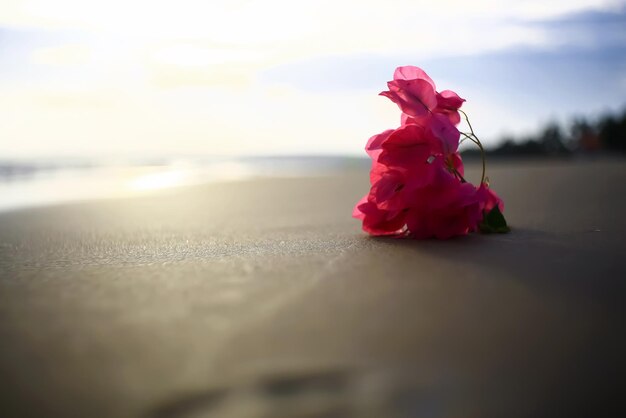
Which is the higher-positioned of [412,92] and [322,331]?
[412,92]

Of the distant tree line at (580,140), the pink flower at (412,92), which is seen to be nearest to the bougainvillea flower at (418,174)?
the pink flower at (412,92)

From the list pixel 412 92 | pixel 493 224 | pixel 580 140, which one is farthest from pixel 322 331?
pixel 580 140

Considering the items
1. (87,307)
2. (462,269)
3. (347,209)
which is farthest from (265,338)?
(347,209)

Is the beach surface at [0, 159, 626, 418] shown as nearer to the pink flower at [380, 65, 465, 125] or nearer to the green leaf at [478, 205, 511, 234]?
the green leaf at [478, 205, 511, 234]

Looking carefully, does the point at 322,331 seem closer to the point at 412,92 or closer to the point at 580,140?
the point at 412,92

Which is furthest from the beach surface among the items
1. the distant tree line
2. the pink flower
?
the distant tree line

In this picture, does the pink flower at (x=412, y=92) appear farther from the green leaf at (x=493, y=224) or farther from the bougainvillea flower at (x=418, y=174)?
the green leaf at (x=493, y=224)

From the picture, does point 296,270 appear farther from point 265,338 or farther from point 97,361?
point 97,361

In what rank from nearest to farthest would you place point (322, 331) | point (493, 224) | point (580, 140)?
point (322, 331)
point (493, 224)
point (580, 140)
